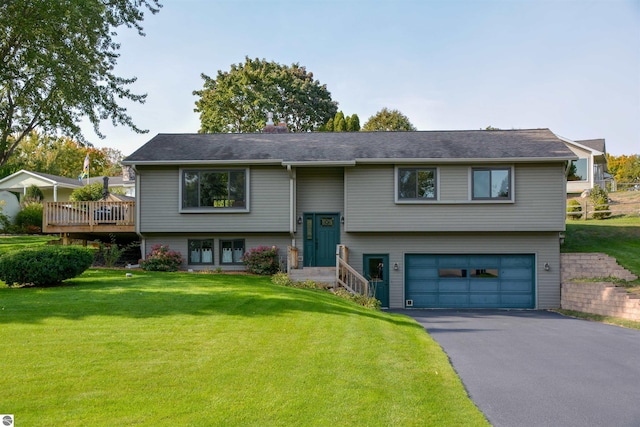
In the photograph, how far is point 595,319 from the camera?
50.0 feet

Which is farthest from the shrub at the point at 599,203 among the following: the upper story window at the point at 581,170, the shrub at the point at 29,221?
the shrub at the point at 29,221

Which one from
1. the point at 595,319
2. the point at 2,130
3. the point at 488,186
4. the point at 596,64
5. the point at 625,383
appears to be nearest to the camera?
the point at 625,383

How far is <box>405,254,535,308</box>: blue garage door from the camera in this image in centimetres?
1855

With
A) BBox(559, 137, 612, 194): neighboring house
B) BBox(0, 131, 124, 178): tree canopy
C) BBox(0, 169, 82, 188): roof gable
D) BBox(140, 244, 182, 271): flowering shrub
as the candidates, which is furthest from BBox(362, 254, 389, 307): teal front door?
BBox(0, 131, 124, 178): tree canopy

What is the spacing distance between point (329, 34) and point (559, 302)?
41.4 ft

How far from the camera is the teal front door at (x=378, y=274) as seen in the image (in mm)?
18516

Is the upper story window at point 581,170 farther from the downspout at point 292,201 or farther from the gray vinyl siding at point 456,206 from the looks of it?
the downspout at point 292,201

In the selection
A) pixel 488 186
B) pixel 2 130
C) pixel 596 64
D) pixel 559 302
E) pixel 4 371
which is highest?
pixel 596 64

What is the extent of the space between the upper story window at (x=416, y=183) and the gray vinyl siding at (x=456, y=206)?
248 millimetres

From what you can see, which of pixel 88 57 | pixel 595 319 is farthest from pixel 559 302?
pixel 88 57

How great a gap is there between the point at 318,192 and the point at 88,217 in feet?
28.3

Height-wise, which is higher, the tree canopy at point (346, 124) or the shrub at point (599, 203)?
the tree canopy at point (346, 124)

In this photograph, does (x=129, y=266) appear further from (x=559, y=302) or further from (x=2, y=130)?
(x=559, y=302)

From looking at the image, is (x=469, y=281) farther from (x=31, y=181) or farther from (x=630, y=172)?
(x=630, y=172)
